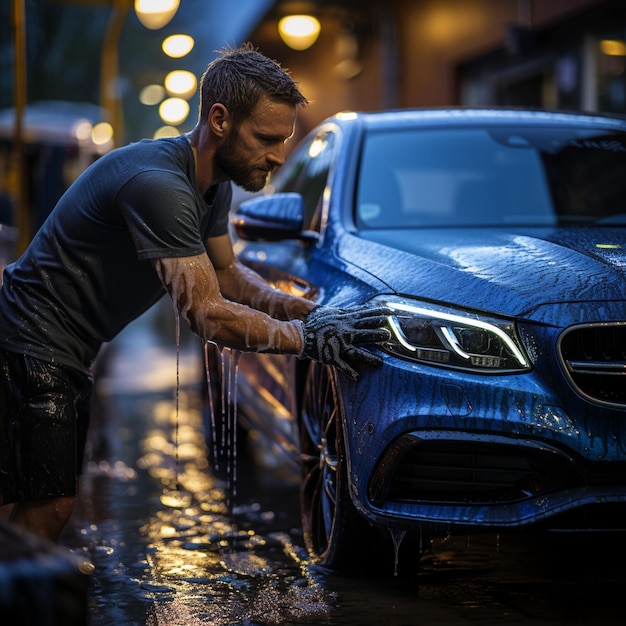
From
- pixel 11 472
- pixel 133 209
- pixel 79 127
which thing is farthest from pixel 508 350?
pixel 79 127

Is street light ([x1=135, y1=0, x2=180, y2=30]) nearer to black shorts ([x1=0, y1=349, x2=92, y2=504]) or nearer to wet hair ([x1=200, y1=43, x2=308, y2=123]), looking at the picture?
wet hair ([x1=200, y1=43, x2=308, y2=123])

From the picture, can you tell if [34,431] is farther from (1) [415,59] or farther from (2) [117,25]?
(2) [117,25]

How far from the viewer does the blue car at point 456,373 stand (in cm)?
382

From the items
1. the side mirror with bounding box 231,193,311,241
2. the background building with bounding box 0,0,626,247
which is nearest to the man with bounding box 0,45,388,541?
the background building with bounding box 0,0,626,247

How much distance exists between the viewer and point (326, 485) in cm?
462

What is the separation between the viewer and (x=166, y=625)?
157 inches

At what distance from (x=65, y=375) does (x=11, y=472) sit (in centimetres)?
31

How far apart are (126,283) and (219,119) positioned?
56 centimetres

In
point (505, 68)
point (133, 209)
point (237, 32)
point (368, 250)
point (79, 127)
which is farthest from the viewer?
point (237, 32)

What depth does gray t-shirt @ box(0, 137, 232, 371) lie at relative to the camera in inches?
147

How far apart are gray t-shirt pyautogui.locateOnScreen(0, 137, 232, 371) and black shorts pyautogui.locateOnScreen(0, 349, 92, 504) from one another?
0.18 feet

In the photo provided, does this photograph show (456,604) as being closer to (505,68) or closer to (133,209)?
(133,209)

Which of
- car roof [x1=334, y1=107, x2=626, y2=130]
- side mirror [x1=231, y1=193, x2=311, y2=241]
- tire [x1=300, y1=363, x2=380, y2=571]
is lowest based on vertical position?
tire [x1=300, y1=363, x2=380, y2=571]

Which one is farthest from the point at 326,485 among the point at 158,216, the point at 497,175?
the point at 497,175
